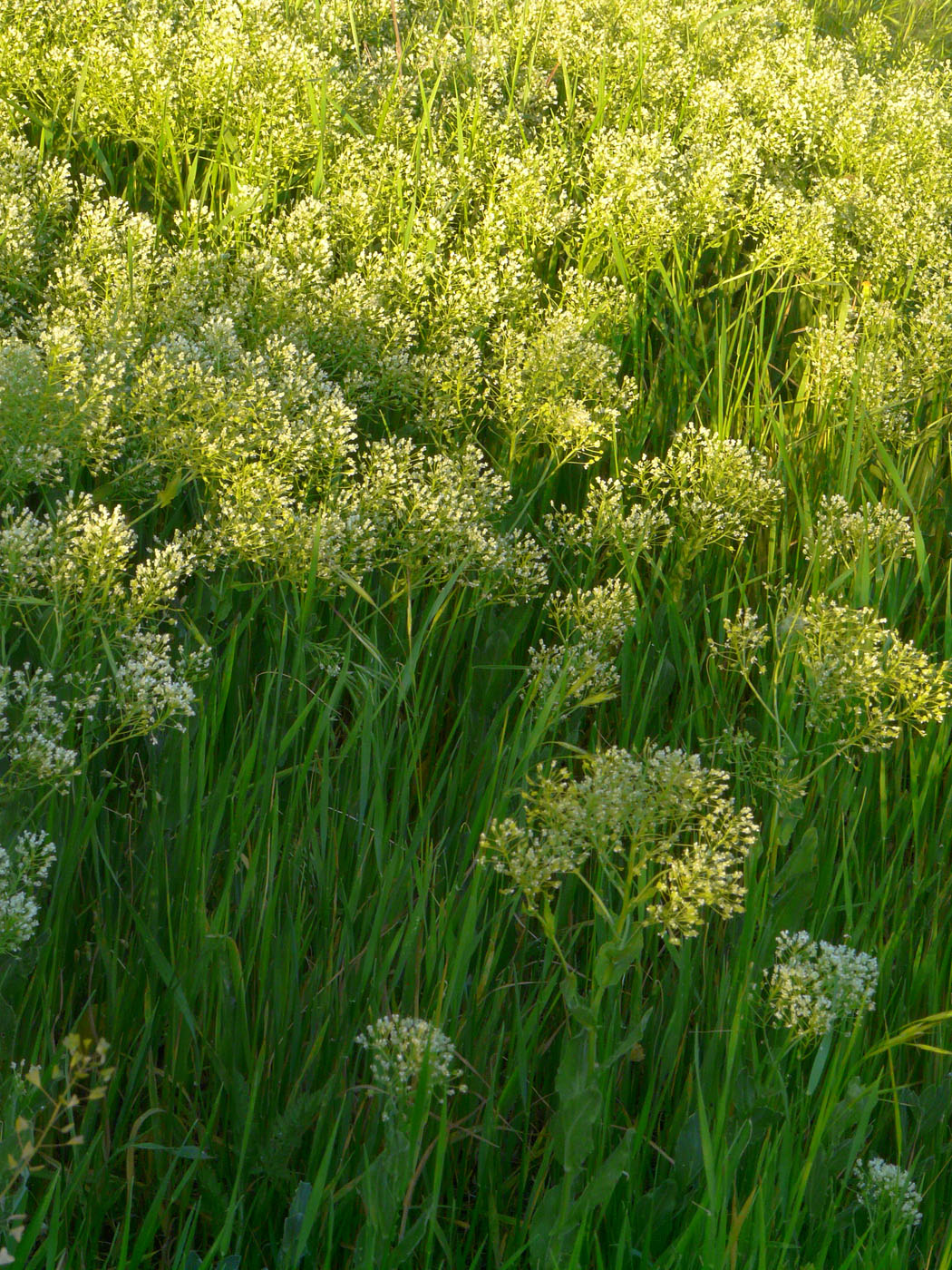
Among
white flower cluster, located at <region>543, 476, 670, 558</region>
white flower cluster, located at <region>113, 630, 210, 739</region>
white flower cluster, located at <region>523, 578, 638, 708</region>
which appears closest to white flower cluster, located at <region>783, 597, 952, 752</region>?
white flower cluster, located at <region>523, 578, 638, 708</region>

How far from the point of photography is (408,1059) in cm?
184

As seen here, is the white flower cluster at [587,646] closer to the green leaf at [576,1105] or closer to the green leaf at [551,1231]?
the green leaf at [576,1105]

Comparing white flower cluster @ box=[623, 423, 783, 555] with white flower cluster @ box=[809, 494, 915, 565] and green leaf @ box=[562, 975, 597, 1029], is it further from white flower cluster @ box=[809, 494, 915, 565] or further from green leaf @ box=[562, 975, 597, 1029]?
green leaf @ box=[562, 975, 597, 1029]

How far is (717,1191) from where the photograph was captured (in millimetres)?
1836

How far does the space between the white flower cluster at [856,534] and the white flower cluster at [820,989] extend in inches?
58.7

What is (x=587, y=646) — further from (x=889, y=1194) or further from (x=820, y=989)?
(x=889, y=1194)

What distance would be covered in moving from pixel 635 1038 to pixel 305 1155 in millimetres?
651

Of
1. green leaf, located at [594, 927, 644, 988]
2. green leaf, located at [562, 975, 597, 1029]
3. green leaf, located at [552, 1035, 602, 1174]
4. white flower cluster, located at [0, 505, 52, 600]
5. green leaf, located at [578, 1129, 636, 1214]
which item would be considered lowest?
green leaf, located at [578, 1129, 636, 1214]

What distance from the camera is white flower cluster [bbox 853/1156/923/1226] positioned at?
191 centimetres

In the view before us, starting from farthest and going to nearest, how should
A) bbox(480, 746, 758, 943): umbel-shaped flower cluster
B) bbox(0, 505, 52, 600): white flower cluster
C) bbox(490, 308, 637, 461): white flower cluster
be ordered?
1. bbox(490, 308, 637, 461): white flower cluster
2. bbox(0, 505, 52, 600): white flower cluster
3. bbox(480, 746, 758, 943): umbel-shaped flower cluster

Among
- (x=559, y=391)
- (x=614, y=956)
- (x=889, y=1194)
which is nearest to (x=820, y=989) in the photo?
(x=889, y=1194)

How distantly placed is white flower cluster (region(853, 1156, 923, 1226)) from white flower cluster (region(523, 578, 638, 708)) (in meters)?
1.06

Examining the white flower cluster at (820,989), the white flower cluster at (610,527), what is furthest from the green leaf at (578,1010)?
the white flower cluster at (610,527)

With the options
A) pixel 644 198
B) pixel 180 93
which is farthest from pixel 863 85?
pixel 180 93
